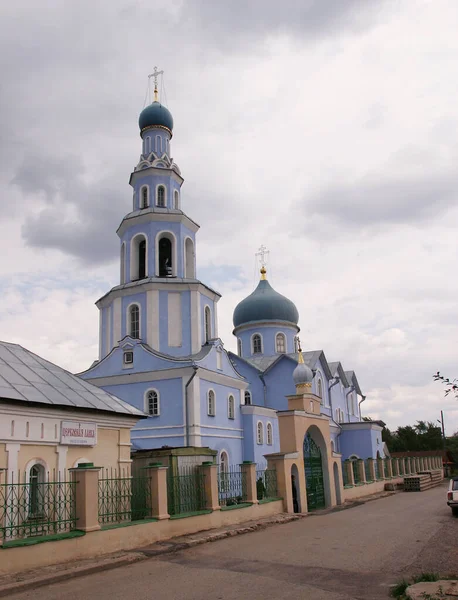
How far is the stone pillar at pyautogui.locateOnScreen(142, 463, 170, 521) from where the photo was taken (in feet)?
37.7

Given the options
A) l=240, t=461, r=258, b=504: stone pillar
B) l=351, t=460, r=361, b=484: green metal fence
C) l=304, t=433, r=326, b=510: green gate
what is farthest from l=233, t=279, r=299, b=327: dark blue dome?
l=240, t=461, r=258, b=504: stone pillar

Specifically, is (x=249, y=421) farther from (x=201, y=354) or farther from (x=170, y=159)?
(x=170, y=159)

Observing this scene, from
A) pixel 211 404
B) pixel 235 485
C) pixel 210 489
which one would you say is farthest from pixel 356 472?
pixel 210 489

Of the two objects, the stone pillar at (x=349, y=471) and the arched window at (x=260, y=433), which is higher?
the arched window at (x=260, y=433)

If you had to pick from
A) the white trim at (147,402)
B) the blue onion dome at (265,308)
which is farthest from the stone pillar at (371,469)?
A: the blue onion dome at (265,308)

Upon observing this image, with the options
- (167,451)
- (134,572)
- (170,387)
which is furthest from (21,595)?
(170,387)

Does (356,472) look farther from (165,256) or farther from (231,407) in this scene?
(165,256)

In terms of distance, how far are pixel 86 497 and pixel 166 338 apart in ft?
40.6

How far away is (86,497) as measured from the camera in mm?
9836

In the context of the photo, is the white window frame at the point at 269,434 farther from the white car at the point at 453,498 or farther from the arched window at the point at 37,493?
the arched window at the point at 37,493

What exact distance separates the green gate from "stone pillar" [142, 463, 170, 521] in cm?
797

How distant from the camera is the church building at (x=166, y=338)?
20781 millimetres

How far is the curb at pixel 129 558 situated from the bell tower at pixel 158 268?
31.7ft

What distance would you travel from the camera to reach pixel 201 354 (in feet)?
71.3
